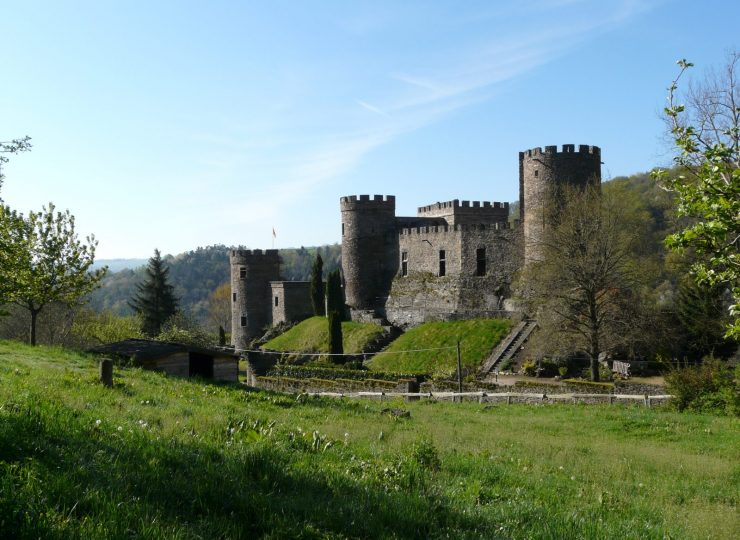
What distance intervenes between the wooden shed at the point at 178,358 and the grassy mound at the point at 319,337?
16420mm

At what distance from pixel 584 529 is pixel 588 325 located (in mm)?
24510

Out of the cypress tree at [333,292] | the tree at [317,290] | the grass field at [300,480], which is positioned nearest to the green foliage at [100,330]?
the tree at [317,290]

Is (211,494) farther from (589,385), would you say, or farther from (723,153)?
(589,385)

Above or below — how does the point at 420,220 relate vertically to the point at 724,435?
above

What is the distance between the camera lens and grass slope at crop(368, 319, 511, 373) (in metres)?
37.9

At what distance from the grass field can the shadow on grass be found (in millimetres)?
19

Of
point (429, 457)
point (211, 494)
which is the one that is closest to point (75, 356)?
point (429, 457)

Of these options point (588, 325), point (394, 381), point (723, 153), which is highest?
point (723, 153)

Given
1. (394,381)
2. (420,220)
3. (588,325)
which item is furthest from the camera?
(420,220)

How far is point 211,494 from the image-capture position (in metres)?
6.96

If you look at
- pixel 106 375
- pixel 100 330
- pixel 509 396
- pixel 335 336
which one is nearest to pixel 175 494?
pixel 106 375

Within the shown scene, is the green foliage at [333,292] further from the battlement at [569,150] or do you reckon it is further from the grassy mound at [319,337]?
the battlement at [569,150]

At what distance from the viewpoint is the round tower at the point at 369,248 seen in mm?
51500

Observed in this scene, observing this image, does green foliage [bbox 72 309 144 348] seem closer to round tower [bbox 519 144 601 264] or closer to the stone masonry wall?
the stone masonry wall
